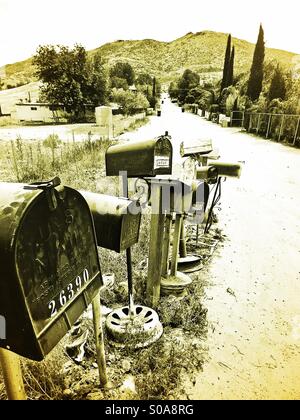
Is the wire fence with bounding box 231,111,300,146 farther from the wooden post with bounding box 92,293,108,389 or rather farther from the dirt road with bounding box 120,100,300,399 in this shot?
the wooden post with bounding box 92,293,108,389

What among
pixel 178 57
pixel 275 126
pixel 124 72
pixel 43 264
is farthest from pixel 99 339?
pixel 178 57

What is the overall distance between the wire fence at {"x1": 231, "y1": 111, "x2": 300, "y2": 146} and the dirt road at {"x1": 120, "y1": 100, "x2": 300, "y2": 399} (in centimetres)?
917

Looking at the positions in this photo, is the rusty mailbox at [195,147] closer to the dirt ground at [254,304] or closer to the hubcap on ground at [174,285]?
the dirt ground at [254,304]

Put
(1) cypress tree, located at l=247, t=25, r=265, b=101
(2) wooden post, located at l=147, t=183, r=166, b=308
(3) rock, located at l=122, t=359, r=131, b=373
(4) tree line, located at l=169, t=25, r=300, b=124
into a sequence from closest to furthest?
(3) rock, located at l=122, t=359, r=131, b=373 < (2) wooden post, located at l=147, t=183, r=166, b=308 < (4) tree line, located at l=169, t=25, r=300, b=124 < (1) cypress tree, located at l=247, t=25, r=265, b=101

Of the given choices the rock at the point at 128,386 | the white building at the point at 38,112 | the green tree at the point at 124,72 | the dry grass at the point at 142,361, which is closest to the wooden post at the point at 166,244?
the dry grass at the point at 142,361

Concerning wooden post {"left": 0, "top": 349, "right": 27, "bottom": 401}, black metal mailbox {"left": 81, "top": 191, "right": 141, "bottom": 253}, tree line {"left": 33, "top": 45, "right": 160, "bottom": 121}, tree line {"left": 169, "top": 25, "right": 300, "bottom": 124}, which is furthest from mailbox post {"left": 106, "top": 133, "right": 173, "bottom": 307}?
tree line {"left": 33, "top": 45, "right": 160, "bottom": 121}

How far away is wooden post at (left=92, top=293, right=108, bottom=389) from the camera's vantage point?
2021 mm

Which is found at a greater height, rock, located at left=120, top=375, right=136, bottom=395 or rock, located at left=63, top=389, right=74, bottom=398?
rock, located at left=63, top=389, right=74, bottom=398

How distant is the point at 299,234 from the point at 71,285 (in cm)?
465

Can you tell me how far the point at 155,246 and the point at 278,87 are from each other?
21.7 m

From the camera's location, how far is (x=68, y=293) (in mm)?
1614

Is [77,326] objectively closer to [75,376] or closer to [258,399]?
[75,376]

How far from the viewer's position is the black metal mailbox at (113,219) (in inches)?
86.4
